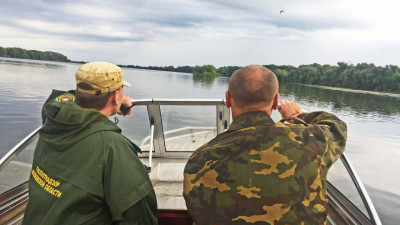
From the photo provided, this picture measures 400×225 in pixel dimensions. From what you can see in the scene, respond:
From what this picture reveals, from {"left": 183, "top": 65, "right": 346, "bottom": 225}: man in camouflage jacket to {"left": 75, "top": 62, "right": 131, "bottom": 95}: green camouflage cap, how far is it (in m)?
0.66

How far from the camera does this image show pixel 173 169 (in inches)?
163

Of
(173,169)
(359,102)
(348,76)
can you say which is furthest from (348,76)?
(173,169)

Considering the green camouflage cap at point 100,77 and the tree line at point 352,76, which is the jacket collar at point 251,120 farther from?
the tree line at point 352,76

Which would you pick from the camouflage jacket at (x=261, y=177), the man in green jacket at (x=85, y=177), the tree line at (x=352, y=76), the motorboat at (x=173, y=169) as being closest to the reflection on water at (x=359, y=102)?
the tree line at (x=352, y=76)

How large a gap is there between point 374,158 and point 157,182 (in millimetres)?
15169

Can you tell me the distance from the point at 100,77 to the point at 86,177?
23.1 inches

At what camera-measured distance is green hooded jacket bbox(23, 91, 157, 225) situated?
136 cm

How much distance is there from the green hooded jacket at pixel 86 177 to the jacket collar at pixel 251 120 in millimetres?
579

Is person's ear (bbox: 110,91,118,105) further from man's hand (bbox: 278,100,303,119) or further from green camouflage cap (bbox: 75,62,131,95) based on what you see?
man's hand (bbox: 278,100,303,119)

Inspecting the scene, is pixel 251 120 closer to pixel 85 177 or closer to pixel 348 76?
pixel 85 177

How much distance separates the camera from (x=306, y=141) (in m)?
1.41

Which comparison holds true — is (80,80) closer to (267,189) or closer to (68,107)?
(68,107)

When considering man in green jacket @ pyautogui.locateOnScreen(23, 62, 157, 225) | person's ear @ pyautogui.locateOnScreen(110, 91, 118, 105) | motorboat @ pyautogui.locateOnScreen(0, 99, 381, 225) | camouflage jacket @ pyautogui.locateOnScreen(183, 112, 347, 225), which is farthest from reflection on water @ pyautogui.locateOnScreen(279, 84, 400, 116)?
man in green jacket @ pyautogui.locateOnScreen(23, 62, 157, 225)

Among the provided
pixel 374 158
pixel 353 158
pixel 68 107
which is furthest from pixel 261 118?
pixel 374 158
